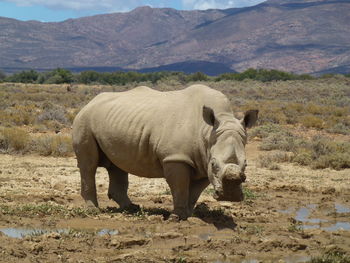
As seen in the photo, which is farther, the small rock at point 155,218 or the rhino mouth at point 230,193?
the small rock at point 155,218

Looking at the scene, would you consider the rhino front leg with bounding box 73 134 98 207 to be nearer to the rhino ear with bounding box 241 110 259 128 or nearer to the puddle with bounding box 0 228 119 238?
the puddle with bounding box 0 228 119 238

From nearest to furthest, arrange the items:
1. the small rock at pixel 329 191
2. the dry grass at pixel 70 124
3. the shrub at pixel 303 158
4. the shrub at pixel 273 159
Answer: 1. the small rock at pixel 329 191
2. the shrub at pixel 273 159
3. the shrub at pixel 303 158
4. the dry grass at pixel 70 124

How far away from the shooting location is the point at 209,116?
8734mm

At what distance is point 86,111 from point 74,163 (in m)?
5.97

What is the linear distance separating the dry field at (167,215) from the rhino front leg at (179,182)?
0.68 ft

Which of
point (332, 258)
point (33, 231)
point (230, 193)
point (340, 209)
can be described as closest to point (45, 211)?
point (33, 231)

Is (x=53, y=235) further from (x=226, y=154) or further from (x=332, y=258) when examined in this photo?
(x=332, y=258)

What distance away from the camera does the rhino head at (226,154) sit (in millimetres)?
8032

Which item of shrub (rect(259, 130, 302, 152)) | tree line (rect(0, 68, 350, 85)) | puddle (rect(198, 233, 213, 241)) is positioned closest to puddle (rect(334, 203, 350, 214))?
puddle (rect(198, 233, 213, 241))

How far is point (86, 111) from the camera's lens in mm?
10430

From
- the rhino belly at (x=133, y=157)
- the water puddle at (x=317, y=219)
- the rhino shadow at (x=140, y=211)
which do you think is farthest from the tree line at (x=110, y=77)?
the rhino belly at (x=133, y=157)

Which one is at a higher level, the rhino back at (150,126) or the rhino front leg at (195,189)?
the rhino back at (150,126)

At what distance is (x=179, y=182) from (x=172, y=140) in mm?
577

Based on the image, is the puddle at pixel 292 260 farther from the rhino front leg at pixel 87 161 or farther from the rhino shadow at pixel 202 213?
the rhino front leg at pixel 87 161
